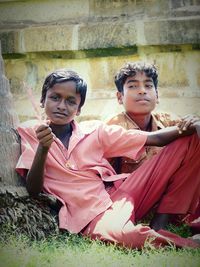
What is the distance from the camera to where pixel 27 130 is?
10.5 ft

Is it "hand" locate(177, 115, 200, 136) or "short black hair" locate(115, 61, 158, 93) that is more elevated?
"short black hair" locate(115, 61, 158, 93)

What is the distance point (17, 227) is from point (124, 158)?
35.2 inches

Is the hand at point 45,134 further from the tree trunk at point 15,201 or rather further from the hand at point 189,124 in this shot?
the hand at point 189,124

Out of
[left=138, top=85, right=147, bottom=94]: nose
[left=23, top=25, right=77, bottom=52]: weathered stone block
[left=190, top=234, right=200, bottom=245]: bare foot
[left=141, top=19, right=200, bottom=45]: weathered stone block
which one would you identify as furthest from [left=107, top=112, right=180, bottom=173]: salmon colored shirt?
[left=23, top=25, right=77, bottom=52]: weathered stone block

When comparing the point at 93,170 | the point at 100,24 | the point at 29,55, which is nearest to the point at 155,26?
the point at 100,24

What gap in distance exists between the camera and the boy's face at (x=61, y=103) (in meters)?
3.20

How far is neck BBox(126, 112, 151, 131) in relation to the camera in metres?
3.66

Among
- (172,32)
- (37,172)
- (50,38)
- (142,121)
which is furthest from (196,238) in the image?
(50,38)

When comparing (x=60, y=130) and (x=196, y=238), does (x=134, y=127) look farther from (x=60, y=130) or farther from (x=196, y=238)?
(x=196, y=238)

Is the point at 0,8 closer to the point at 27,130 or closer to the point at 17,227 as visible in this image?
the point at 27,130

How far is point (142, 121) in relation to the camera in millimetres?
3680

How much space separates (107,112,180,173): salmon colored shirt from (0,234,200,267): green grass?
714mm

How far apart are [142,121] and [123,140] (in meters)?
0.50

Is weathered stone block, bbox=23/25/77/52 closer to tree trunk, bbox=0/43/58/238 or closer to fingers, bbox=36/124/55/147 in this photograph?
tree trunk, bbox=0/43/58/238
